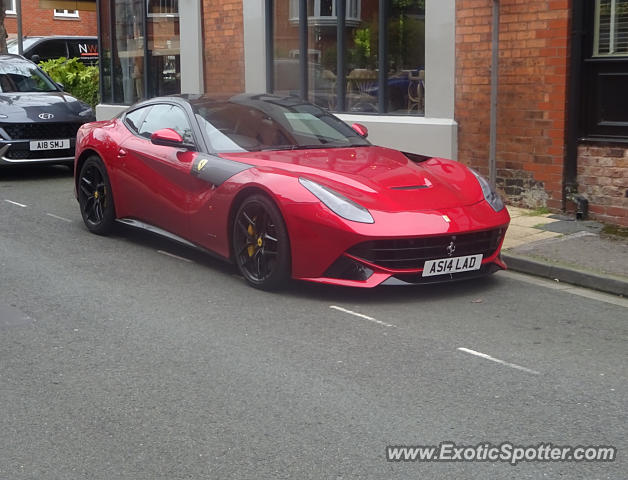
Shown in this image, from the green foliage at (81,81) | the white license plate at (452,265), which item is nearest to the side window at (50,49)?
the green foliage at (81,81)

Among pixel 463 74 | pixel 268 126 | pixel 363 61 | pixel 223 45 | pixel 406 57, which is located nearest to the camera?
pixel 268 126

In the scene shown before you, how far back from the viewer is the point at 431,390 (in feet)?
16.4

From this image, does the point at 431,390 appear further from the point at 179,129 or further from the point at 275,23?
the point at 275,23

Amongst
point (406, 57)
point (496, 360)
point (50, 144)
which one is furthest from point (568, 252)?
point (50, 144)

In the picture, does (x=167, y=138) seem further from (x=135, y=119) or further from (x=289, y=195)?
(x=289, y=195)

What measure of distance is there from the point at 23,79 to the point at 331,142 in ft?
27.8

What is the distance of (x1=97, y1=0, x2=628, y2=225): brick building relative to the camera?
32.4 feet

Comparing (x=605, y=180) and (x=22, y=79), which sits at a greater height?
(x=22, y=79)

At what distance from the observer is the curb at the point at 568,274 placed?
24.1ft

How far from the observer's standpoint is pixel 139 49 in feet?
59.2

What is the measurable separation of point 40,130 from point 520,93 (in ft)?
22.4

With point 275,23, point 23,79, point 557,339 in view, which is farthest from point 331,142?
point 23,79

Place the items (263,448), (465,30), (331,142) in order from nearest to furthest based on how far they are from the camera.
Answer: (263,448)
(331,142)
(465,30)

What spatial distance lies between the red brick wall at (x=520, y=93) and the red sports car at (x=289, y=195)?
8.50ft
